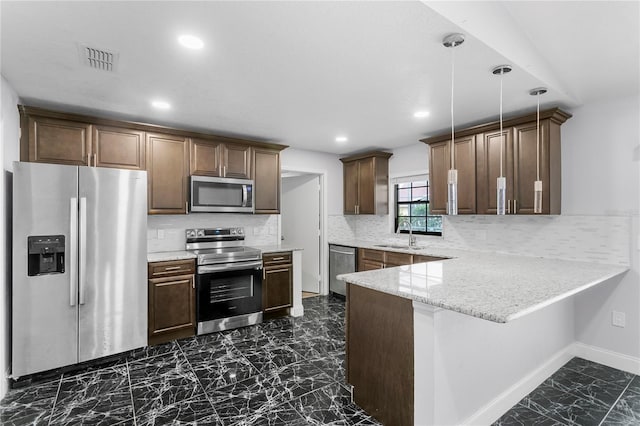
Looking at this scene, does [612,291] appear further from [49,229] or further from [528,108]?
[49,229]

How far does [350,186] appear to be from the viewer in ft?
17.5

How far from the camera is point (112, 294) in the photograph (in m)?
2.89

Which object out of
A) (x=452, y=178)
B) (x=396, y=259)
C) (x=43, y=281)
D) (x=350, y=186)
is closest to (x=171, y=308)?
(x=43, y=281)

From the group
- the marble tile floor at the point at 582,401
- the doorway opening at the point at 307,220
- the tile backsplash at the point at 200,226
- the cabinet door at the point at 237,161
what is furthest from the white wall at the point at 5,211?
the marble tile floor at the point at 582,401

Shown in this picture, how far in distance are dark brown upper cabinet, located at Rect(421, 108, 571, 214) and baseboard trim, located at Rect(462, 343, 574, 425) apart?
51.7 inches

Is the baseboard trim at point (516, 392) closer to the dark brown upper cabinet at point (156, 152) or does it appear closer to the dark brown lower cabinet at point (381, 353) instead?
the dark brown lower cabinet at point (381, 353)

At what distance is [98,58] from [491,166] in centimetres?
352

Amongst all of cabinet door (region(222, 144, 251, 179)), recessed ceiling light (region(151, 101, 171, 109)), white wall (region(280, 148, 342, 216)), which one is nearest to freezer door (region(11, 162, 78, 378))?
recessed ceiling light (region(151, 101, 171, 109))

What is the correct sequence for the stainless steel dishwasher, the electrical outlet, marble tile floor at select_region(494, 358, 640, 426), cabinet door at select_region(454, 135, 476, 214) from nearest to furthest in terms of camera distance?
marble tile floor at select_region(494, 358, 640, 426), the electrical outlet, cabinet door at select_region(454, 135, 476, 214), the stainless steel dishwasher

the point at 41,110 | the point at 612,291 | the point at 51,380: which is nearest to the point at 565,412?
the point at 612,291

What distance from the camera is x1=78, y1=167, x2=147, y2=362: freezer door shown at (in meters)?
2.76

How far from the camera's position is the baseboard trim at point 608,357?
9.06ft

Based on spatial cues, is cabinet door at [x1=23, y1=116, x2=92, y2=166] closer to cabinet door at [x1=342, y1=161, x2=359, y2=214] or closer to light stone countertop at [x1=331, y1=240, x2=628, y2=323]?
light stone countertop at [x1=331, y1=240, x2=628, y2=323]

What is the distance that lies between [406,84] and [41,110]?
3164 millimetres
